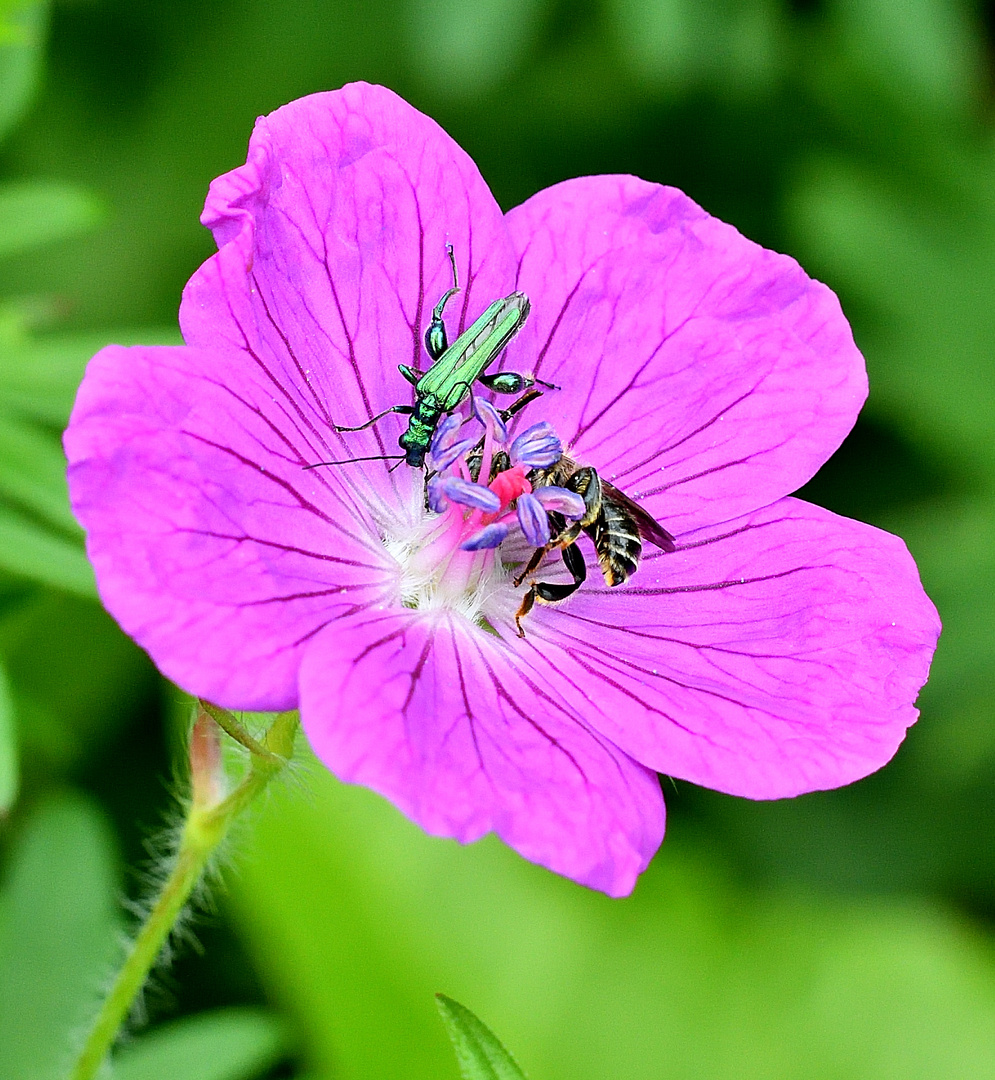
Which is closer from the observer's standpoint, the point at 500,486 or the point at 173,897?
the point at 173,897

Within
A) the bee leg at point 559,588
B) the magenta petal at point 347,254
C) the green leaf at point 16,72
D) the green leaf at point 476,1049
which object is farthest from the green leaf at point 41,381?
the green leaf at point 476,1049

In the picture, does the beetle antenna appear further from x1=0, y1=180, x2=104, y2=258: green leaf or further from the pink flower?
x1=0, y1=180, x2=104, y2=258: green leaf

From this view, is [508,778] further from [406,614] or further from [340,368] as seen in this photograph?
[340,368]

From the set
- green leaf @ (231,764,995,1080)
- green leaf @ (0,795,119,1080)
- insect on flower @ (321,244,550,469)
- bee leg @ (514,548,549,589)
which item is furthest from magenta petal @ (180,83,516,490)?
green leaf @ (231,764,995,1080)

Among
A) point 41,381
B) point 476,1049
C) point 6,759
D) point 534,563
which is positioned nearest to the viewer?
point 476,1049

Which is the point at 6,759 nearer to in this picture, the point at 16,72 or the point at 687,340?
the point at 687,340

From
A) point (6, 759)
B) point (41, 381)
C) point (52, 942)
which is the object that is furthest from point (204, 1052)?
point (41, 381)

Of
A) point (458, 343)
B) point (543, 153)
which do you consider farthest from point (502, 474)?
point (543, 153)
